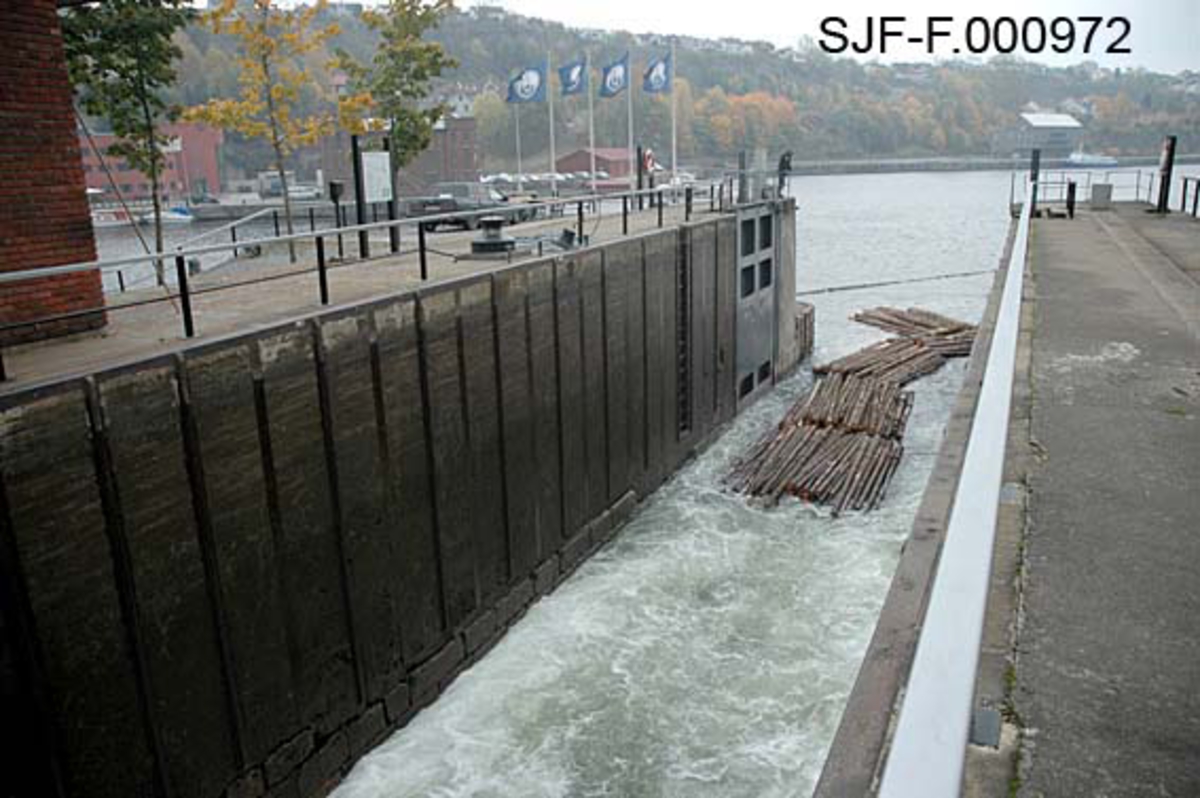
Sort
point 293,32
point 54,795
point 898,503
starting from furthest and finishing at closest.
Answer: point 293,32 → point 898,503 → point 54,795

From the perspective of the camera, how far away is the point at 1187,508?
647 cm

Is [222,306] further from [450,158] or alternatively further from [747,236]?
[450,158]

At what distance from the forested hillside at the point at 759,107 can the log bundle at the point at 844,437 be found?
95.7 metres

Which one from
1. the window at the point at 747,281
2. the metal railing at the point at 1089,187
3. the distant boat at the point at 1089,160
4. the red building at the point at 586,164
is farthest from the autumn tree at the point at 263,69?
the distant boat at the point at 1089,160

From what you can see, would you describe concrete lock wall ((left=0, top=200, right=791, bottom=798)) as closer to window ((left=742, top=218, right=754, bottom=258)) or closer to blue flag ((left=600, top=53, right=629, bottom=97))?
window ((left=742, top=218, right=754, bottom=258))

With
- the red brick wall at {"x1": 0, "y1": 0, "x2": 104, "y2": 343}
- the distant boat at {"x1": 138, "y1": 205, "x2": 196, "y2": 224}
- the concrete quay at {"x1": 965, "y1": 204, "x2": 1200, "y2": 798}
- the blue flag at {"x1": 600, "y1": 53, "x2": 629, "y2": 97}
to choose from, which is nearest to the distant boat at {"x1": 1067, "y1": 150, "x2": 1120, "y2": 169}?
the distant boat at {"x1": 138, "y1": 205, "x2": 196, "y2": 224}

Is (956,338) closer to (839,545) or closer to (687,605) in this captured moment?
(839,545)

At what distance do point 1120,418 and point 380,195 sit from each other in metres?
11.9

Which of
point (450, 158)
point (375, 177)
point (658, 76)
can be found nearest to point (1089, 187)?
point (658, 76)

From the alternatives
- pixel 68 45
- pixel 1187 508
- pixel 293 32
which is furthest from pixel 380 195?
pixel 293 32

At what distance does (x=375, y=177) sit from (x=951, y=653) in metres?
16.2

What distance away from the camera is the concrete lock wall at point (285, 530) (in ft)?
22.7

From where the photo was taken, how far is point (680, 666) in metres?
12.2

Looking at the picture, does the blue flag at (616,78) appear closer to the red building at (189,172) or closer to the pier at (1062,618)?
the pier at (1062,618)
